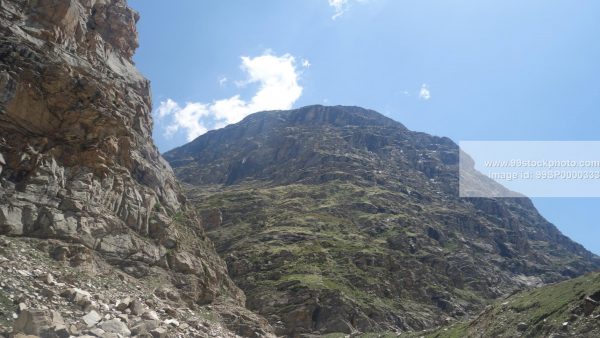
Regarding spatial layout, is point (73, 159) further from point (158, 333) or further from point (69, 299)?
point (158, 333)

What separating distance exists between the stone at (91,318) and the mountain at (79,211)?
0.22 feet

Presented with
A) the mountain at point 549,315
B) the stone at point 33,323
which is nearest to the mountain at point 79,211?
the stone at point 33,323

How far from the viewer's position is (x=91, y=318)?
858 inches

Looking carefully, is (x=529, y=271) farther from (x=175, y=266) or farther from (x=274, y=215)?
(x=175, y=266)

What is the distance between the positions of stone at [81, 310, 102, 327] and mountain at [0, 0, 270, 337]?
7cm

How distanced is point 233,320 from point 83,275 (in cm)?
2957

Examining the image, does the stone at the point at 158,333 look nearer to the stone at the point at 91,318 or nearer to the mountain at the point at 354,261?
the stone at the point at 91,318

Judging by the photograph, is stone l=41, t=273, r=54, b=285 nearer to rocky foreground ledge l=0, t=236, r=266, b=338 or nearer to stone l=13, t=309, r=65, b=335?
rocky foreground ledge l=0, t=236, r=266, b=338

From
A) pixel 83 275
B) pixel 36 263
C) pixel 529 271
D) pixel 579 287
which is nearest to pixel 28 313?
pixel 36 263

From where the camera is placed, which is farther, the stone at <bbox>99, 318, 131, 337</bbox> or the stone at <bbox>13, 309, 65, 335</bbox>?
the stone at <bbox>99, 318, 131, 337</bbox>

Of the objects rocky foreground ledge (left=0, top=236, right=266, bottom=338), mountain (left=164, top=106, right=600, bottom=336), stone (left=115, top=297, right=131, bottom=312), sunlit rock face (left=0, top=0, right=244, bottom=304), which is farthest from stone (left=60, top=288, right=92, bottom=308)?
mountain (left=164, top=106, right=600, bottom=336)

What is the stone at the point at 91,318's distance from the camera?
835 inches

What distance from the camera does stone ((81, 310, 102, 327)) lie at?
21.2 meters

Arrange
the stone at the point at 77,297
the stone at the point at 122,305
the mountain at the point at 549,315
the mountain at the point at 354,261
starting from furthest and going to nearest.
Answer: the mountain at the point at 354,261
the mountain at the point at 549,315
the stone at the point at 122,305
the stone at the point at 77,297
